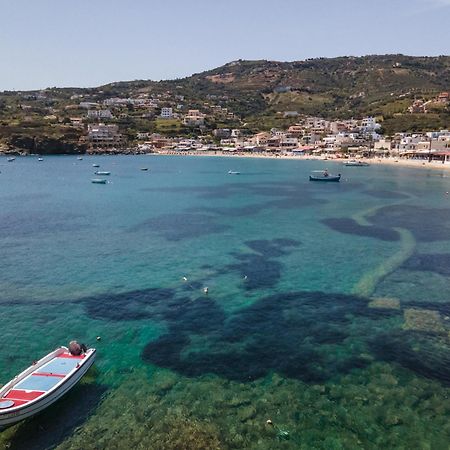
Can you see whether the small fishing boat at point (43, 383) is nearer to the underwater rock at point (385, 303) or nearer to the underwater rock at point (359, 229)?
the underwater rock at point (385, 303)

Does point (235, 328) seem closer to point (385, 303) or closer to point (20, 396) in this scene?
point (385, 303)

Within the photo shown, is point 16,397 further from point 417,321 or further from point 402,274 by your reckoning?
point 402,274

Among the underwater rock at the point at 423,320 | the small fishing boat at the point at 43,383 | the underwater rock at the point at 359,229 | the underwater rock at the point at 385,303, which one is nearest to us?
the small fishing boat at the point at 43,383

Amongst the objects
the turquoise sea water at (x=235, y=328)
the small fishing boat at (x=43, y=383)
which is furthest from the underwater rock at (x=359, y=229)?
the small fishing boat at (x=43, y=383)

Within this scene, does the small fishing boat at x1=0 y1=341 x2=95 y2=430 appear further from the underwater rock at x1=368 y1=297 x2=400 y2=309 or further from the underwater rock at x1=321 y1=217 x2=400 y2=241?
the underwater rock at x1=321 y1=217 x2=400 y2=241

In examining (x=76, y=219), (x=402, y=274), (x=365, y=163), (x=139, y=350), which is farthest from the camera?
(x=365, y=163)

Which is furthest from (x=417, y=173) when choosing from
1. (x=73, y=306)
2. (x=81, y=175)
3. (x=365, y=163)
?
(x=73, y=306)

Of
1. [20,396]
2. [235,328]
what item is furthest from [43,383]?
[235,328]
